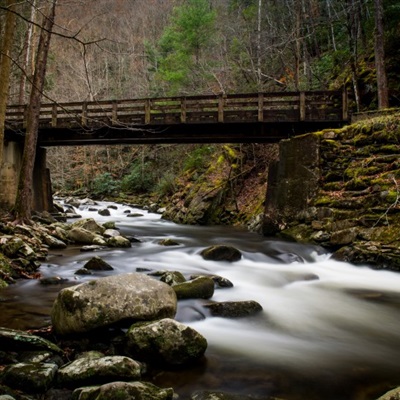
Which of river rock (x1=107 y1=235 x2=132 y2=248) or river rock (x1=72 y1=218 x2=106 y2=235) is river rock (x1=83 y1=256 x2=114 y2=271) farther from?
river rock (x1=72 y1=218 x2=106 y2=235)

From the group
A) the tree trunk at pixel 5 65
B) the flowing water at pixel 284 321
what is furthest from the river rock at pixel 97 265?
the tree trunk at pixel 5 65

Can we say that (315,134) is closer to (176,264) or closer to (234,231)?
(234,231)

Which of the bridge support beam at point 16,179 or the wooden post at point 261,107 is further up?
the wooden post at point 261,107

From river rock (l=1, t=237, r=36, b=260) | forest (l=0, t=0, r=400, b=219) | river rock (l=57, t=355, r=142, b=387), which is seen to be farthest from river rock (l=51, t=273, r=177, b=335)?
river rock (l=1, t=237, r=36, b=260)

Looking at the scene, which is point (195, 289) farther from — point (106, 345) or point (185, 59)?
point (185, 59)

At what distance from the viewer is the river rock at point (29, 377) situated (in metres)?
3.36

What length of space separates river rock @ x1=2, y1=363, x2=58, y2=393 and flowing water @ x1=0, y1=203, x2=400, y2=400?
101 cm

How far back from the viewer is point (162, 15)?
5303 centimetres

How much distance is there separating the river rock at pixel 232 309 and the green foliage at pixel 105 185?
30856 mm

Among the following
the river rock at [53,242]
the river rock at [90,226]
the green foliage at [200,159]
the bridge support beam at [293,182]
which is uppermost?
the green foliage at [200,159]

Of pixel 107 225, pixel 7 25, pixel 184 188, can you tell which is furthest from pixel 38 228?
pixel 184 188

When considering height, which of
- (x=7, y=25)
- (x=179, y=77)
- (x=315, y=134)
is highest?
(x=179, y=77)

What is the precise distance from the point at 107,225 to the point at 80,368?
12.1m

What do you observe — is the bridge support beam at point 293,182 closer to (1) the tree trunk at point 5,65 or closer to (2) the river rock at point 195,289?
(2) the river rock at point 195,289
